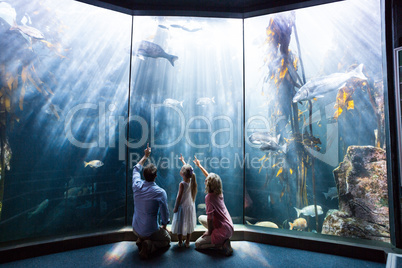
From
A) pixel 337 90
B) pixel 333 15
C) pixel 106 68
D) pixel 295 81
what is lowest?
pixel 337 90

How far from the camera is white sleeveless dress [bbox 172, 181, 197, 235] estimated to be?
3.28 metres

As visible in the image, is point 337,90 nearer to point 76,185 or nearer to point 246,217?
point 246,217

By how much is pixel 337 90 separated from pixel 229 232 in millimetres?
3210

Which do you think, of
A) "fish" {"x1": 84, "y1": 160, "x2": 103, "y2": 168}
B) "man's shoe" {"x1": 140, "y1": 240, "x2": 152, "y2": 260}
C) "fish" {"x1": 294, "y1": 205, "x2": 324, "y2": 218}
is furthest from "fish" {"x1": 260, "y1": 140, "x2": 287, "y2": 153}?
"fish" {"x1": 84, "y1": 160, "x2": 103, "y2": 168}

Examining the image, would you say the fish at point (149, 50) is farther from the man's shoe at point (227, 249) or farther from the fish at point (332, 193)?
the fish at point (332, 193)

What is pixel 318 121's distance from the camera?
3906 mm

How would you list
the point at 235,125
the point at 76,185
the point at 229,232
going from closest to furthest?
the point at 229,232 → the point at 76,185 → the point at 235,125

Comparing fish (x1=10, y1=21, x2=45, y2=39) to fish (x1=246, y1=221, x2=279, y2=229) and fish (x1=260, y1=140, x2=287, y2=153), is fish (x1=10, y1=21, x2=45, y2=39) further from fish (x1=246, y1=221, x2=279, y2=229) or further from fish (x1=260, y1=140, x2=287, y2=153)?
fish (x1=246, y1=221, x2=279, y2=229)

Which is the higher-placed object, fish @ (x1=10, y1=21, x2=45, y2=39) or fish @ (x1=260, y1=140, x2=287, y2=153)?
fish @ (x1=10, y1=21, x2=45, y2=39)

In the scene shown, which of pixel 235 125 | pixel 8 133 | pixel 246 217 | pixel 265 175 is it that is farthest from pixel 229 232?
pixel 8 133

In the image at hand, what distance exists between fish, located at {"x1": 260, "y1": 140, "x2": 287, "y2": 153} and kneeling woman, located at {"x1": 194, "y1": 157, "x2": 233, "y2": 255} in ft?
5.37

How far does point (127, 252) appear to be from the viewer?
10.5 feet

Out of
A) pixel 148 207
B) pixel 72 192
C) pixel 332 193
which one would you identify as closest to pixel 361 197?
pixel 332 193

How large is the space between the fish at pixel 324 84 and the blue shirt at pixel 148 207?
10.7ft
